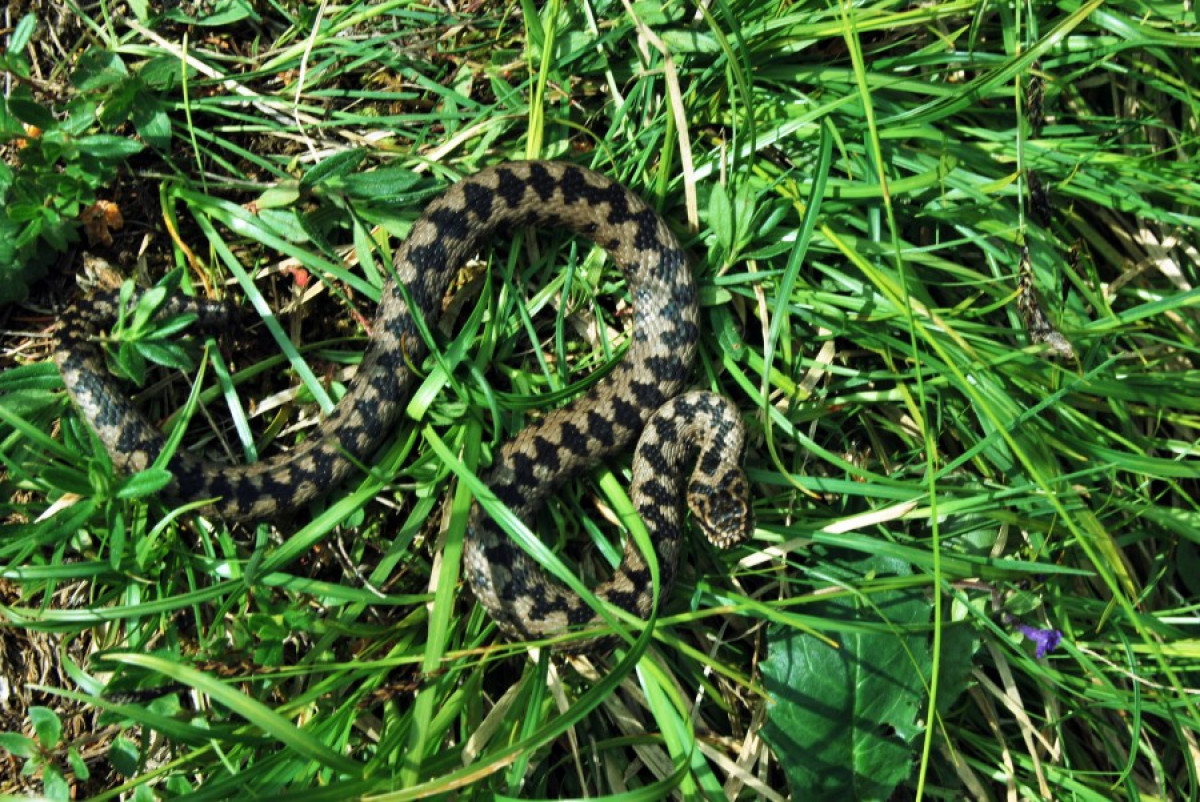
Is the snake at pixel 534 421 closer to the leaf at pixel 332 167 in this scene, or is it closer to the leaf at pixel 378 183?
the leaf at pixel 378 183

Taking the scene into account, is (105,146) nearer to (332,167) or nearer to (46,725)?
(332,167)

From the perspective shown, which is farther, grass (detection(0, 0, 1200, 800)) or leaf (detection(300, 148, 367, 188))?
leaf (detection(300, 148, 367, 188))

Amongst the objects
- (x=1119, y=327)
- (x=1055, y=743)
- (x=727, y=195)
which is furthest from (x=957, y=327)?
(x=1055, y=743)

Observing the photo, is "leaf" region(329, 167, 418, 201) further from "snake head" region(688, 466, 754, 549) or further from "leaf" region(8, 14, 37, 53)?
"snake head" region(688, 466, 754, 549)

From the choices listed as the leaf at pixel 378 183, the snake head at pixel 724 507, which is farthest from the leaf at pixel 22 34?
the snake head at pixel 724 507

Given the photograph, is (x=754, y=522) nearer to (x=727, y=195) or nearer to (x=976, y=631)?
(x=976, y=631)

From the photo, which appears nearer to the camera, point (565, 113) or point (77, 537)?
point (77, 537)

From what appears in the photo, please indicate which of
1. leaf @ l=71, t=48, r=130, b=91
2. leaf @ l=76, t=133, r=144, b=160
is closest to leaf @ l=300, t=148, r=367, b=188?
leaf @ l=76, t=133, r=144, b=160
